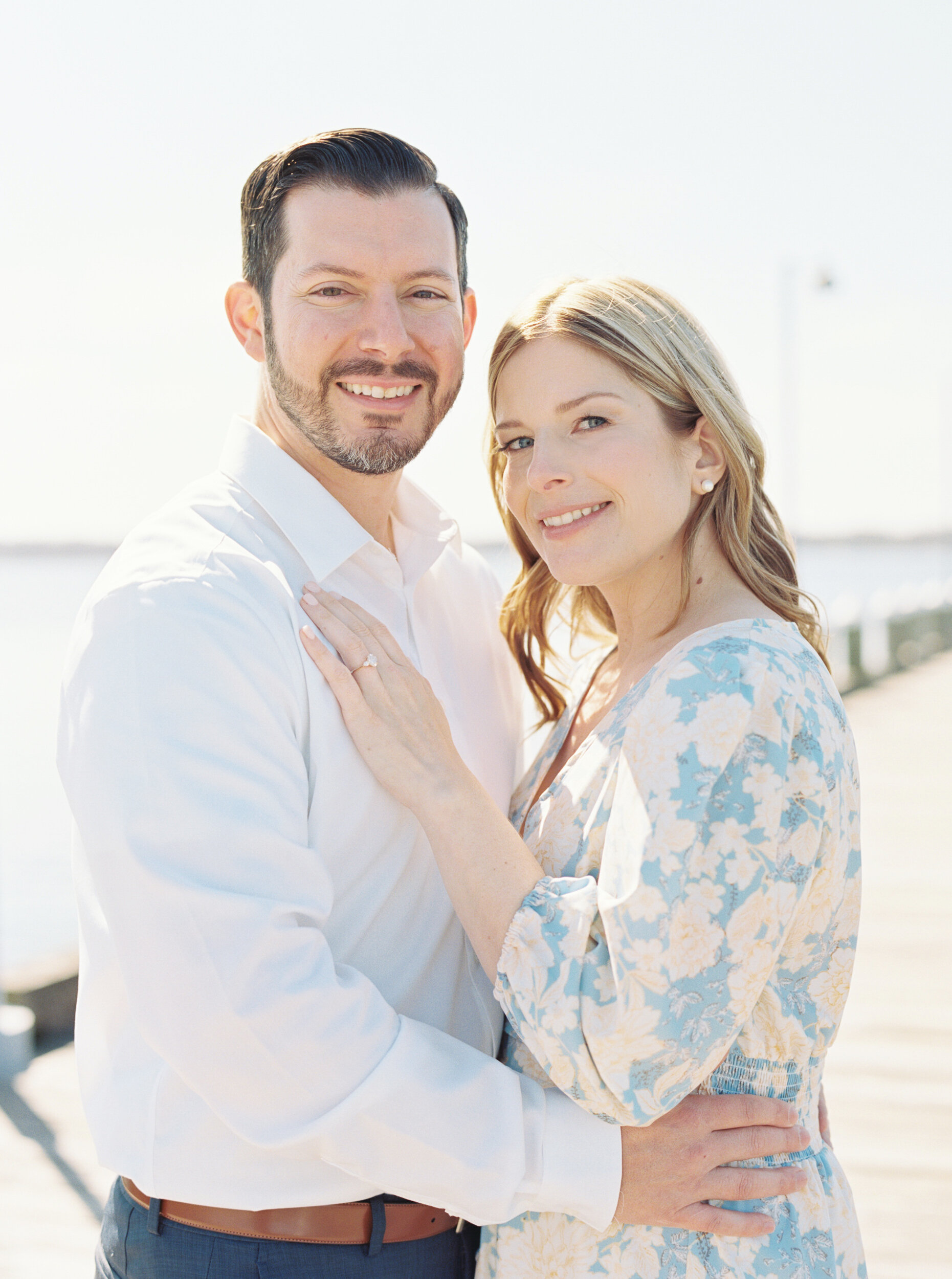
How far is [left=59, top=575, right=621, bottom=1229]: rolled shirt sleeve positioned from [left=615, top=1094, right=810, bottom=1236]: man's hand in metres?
0.04

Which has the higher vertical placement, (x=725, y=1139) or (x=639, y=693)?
(x=639, y=693)

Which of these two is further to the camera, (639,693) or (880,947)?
(880,947)

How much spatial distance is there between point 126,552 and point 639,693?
834 mm

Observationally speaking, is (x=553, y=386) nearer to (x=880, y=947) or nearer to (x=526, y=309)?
(x=526, y=309)

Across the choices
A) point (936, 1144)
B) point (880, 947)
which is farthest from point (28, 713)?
point (936, 1144)

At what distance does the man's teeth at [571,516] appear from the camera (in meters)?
2.15

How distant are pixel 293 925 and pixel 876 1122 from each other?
3.14 metres

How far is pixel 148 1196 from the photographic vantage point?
181 centimetres

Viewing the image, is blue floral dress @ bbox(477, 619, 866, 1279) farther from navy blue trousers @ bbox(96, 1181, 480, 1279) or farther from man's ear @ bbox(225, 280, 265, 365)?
man's ear @ bbox(225, 280, 265, 365)

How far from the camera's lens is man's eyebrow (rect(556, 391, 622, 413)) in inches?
81.5

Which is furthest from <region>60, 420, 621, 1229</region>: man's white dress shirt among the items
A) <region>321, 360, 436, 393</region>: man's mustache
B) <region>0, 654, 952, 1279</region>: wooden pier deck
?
<region>0, 654, 952, 1279</region>: wooden pier deck

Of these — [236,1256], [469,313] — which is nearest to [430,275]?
[469,313]

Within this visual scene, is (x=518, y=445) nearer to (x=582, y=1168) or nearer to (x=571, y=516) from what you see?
(x=571, y=516)

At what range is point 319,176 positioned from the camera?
6.96ft
